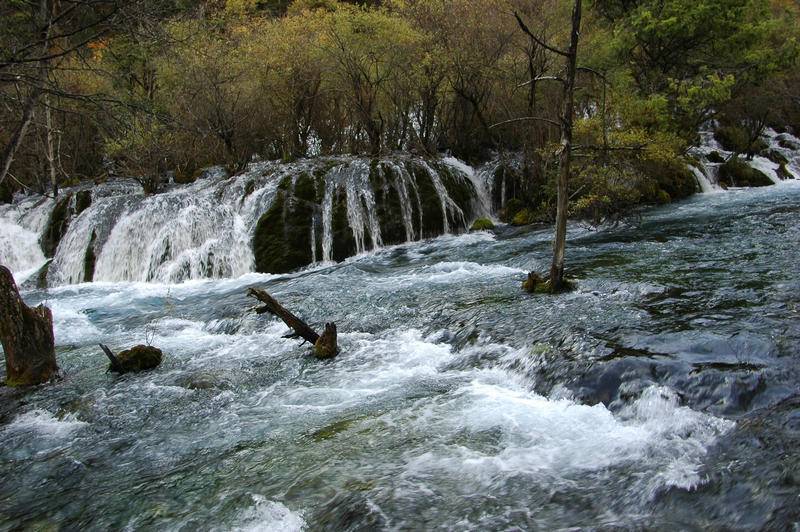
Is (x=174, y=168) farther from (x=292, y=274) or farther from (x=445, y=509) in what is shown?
(x=445, y=509)

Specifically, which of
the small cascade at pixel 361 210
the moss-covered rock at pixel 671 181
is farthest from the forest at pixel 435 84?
the small cascade at pixel 361 210

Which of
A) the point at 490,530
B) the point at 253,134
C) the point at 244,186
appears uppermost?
the point at 253,134

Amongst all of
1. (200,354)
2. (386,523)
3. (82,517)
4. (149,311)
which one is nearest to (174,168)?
(149,311)

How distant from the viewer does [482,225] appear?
18906mm

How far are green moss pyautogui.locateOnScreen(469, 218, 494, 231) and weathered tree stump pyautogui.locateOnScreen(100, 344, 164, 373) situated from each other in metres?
12.1

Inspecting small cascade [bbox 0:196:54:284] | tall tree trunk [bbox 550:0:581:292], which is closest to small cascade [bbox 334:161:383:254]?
tall tree trunk [bbox 550:0:581:292]

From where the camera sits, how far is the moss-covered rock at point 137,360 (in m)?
8.67

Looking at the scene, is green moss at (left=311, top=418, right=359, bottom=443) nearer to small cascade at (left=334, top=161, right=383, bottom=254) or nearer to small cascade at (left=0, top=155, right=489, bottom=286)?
small cascade at (left=0, top=155, right=489, bottom=286)

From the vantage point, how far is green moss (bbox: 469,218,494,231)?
18.8 meters

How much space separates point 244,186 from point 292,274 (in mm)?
4169

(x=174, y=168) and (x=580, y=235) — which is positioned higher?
(x=174, y=168)

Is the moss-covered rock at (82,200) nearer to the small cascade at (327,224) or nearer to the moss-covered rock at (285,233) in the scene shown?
the moss-covered rock at (285,233)

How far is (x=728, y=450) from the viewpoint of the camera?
484 centimetres

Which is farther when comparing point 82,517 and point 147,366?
point 147,366
